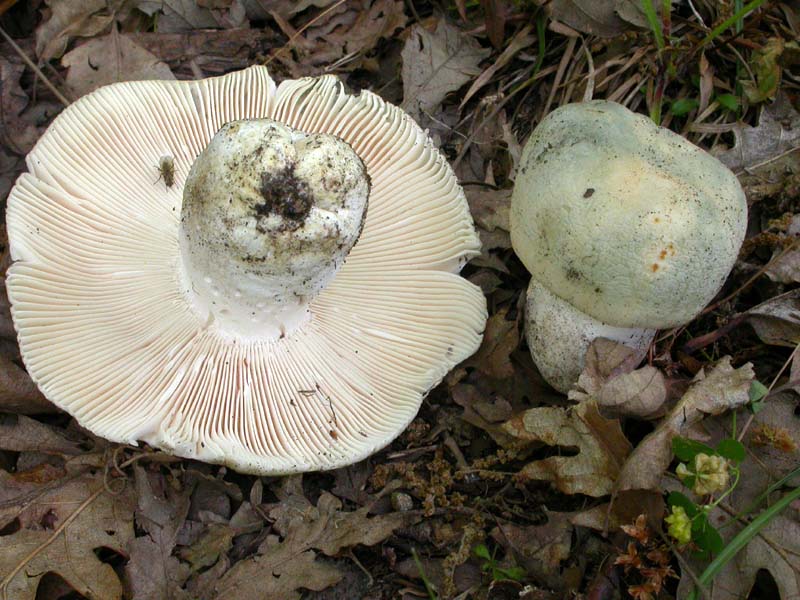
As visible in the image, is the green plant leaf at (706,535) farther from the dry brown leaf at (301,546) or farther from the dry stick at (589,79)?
the dry stick at (589,79)

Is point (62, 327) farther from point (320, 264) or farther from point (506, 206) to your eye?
point (506, 206)

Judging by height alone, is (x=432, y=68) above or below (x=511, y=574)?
above

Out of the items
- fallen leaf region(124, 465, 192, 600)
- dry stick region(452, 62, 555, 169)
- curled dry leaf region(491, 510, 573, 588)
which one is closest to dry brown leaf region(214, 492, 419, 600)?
fallen leaf region(124, 465, 192, 600)

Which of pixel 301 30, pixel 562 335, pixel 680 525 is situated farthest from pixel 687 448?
pixel 301 30

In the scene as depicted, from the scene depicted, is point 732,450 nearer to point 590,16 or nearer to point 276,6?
point 590,16

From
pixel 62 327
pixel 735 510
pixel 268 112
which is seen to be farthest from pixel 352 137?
pixel 735 510

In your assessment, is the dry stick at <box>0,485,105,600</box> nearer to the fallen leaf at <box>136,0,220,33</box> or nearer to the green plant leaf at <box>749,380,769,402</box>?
the fallen leaf at <box>136,0,220,33</box>
